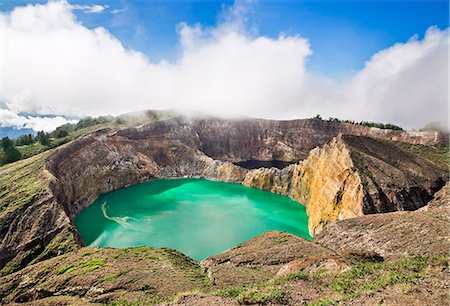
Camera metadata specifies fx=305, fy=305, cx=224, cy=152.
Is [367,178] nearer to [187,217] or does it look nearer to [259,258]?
[259,258]

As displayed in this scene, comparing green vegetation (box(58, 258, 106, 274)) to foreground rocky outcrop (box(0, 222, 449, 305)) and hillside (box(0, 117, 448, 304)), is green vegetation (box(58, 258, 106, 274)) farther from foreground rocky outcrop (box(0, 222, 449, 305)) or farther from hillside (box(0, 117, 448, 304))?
hillside (box(0, 117, 448, 304))

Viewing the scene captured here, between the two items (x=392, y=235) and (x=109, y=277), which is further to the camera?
(x=392, y=235)

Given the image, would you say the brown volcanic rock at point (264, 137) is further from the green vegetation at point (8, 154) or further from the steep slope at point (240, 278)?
the steep slope at point (240, 278)

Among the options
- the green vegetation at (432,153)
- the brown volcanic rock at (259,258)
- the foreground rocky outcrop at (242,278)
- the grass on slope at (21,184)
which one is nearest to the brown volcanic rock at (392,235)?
the foreground rocky outcrop at (242,278)

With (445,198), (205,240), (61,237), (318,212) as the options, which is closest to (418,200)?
(445,198)

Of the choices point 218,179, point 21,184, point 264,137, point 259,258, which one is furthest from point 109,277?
point 264,137

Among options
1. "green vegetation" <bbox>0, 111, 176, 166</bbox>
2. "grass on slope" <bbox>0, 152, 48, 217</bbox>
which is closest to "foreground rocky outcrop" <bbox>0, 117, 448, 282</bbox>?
"grass on slope" <bbox>0, 152, 48, 217</bbox>

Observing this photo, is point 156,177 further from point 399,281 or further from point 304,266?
point 399,281
